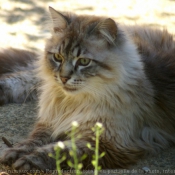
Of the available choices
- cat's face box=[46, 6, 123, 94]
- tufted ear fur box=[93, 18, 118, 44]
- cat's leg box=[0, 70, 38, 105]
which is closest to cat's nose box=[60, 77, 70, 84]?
cat's face box=[46, 6, 123, 94]

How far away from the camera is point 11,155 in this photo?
429cm

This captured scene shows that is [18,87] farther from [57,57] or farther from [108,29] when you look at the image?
[108,29]

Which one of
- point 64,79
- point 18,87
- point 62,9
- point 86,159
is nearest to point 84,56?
point 64,79

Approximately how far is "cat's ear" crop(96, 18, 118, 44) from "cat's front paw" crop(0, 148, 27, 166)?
4.06 ft

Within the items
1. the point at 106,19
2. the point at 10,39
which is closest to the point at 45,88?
the point at 106,19

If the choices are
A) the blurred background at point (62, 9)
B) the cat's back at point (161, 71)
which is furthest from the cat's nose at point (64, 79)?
the blurred background at point (62, 9)

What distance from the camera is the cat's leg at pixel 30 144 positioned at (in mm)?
4285

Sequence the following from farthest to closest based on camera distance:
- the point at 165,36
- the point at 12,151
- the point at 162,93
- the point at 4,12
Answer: the point at 4,12 < the point at 165,36 < the point at 162,93 < the point at 12,151

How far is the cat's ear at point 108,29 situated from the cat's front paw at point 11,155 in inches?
48.7

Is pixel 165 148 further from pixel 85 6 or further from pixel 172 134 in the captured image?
pixel 85 6

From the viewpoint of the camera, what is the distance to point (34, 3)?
8953 millimetres

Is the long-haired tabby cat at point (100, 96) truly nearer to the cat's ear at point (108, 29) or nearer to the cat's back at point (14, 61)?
the cat's ear at point (108, 29)

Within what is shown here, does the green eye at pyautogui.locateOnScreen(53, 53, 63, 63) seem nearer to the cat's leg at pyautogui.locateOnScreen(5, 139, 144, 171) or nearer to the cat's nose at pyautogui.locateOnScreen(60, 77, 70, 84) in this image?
the cat's nose at pyautogui.locateOnScreen(60, 77, 70, 84)

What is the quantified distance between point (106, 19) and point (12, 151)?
140 cm
